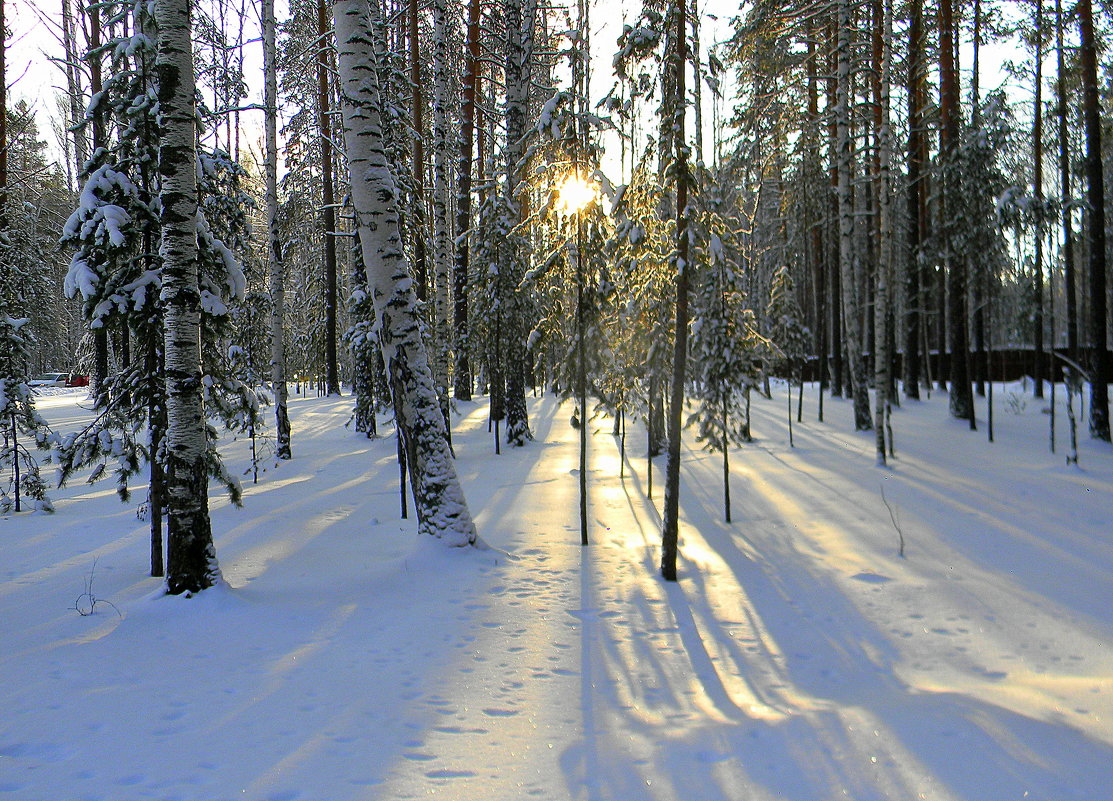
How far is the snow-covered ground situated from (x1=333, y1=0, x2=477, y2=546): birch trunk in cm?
60

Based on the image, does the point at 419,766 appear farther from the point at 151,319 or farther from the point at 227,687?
the point at 151,319

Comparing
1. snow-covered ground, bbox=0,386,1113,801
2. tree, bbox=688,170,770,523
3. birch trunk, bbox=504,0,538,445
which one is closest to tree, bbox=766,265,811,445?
birch trunk, bbox=504,0,538,445

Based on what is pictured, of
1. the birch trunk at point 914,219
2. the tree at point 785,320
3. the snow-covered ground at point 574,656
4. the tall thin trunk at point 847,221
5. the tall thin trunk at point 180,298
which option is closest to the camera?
the snow-covered ground at point 574,656

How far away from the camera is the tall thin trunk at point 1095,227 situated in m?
13.8

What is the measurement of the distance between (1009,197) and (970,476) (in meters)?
6.86

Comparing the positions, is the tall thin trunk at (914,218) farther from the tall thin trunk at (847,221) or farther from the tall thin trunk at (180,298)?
the tall thin trunk at (180,298)

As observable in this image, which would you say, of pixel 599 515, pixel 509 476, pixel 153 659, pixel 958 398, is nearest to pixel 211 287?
pixel 153 659

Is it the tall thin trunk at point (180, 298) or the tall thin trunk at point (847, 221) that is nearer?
the tall thin trunk at point (180, 298)

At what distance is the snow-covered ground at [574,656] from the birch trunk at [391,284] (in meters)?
0.60

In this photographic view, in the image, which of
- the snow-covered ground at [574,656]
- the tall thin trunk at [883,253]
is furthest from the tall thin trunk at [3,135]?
the tall thin trunk at [883,253]

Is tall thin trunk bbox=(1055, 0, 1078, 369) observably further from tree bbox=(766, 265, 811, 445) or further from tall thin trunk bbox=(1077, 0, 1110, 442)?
tree bbox=(766, 265, 811, 445)

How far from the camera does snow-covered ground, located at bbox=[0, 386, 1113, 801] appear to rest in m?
3.75

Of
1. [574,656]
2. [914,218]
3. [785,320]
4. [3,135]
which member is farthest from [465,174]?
[574,656]

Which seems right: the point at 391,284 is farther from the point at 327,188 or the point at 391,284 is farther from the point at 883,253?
the point at 327,188
